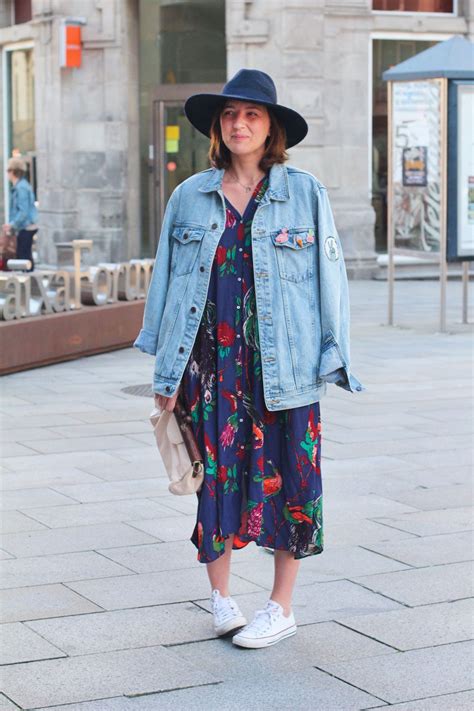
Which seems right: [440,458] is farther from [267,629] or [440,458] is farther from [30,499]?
[267,629]

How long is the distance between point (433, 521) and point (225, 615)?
179cm

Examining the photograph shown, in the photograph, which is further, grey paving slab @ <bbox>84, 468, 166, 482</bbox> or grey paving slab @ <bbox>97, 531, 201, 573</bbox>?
grey paving slab @ <bbox>84, 468, 166, 482</bbox>

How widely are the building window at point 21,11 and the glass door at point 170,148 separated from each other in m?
3.36

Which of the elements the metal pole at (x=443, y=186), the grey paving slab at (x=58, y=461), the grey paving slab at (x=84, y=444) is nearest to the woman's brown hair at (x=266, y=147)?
the grey paving slab at (x=58, y=461)

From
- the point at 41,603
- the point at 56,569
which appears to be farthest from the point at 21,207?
the point at 41,603

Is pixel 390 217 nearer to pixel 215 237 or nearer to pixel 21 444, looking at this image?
pixel 21 444

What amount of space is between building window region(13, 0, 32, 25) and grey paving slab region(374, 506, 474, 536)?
56.7 feet

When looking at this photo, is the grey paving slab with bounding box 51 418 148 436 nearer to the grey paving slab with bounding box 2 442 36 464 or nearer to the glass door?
the grey paving slab with bounding box 2 442 36 464

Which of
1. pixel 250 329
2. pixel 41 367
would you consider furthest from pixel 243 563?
pixel 41 367

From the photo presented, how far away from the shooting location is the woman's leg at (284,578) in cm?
454

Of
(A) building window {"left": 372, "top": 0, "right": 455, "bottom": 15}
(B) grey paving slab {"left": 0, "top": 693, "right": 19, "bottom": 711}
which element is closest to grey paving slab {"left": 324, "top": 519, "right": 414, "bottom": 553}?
(B) grey paving slab {"left": 0, "top": 693, "right": 19, "bottom": 711}

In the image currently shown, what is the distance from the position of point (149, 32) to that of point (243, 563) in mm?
15694

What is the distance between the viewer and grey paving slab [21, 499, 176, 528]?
19.9ft

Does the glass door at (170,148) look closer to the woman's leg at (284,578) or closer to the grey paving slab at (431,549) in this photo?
the grey paving slab at (431,549)
